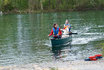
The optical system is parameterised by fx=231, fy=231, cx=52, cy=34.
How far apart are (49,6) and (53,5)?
223cm

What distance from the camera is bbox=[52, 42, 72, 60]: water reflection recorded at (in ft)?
71.5

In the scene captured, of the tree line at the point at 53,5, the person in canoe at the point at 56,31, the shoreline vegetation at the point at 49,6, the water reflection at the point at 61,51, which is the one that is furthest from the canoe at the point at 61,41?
the tree line at the point at 53,5

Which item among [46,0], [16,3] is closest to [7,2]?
[16,3]

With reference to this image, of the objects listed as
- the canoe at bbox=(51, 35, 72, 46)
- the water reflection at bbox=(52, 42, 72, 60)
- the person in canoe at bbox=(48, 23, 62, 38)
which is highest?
the person in canoe at bbox=(48, 23, 62, 38)

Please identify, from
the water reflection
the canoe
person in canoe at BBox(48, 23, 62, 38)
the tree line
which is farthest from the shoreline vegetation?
the water reflection

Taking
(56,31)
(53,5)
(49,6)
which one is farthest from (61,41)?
(49,6)

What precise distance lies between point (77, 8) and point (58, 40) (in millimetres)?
86023

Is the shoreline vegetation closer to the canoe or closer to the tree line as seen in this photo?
the tree line

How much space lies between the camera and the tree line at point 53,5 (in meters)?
111

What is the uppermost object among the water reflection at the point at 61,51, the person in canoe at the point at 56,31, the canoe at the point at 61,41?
the person in canoe at the point at 56,31

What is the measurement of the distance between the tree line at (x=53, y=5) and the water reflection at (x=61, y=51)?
277ft

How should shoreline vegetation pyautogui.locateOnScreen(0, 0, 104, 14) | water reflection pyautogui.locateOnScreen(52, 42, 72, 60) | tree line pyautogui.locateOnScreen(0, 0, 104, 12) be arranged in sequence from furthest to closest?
tree line pyautogui.locateOnScreen(0, 0, 104, 12) < shoreline vegetation pyautogui.locateOnScreen(0, 0, 104, 14) < water reflection pyautogui.locateOnScreen(52, 42, 72, 60)

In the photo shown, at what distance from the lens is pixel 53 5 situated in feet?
375

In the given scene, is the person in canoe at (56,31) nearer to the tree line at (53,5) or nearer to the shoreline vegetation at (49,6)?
the shoreline vegetation at (49,6)
